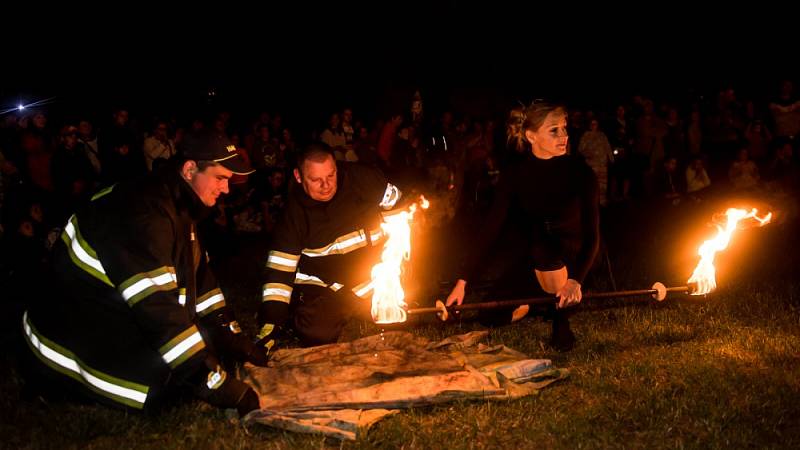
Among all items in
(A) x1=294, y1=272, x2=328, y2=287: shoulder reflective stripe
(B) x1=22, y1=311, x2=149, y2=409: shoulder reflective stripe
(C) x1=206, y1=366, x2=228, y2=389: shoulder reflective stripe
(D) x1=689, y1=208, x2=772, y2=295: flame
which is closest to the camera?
(C) x1=206, y1=366, x2=228, y2=389: shoulder reflective stripe

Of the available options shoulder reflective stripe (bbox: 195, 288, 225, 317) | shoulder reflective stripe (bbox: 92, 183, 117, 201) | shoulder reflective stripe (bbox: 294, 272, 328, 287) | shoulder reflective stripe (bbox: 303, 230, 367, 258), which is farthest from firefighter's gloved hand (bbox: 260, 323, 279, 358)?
shoulder reflective stripe (bbox: 92, 183, 117, 201)

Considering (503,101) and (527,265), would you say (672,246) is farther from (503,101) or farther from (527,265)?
(503,101)

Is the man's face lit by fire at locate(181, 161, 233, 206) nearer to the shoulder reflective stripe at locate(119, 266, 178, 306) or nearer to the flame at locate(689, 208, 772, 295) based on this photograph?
the shoulder reflective stripe at locate(119, 266, 178, 306)

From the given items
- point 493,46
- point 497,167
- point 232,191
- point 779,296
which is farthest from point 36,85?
point 779,296

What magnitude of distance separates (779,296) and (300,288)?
4.50 m

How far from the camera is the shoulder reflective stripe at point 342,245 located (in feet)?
18.7

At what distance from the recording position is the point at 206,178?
445cm

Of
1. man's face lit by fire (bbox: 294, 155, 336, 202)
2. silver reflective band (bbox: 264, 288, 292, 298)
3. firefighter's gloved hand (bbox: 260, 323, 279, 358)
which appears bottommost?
firefighter's gloved hand (bbox: 260, 323, 279, 358)

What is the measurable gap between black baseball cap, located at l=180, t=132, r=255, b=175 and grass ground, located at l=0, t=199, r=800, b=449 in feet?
5.36

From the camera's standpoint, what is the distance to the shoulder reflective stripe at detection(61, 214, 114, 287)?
4.23 meters

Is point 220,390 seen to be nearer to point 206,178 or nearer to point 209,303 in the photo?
point 209,303

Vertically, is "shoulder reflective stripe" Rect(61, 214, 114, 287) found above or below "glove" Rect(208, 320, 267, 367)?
above

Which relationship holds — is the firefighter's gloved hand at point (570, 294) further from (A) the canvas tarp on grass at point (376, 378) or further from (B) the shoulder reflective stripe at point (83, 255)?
(B) the shoulder reflective stripe at point (83, 255)

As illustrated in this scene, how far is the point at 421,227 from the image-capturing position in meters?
9.84
